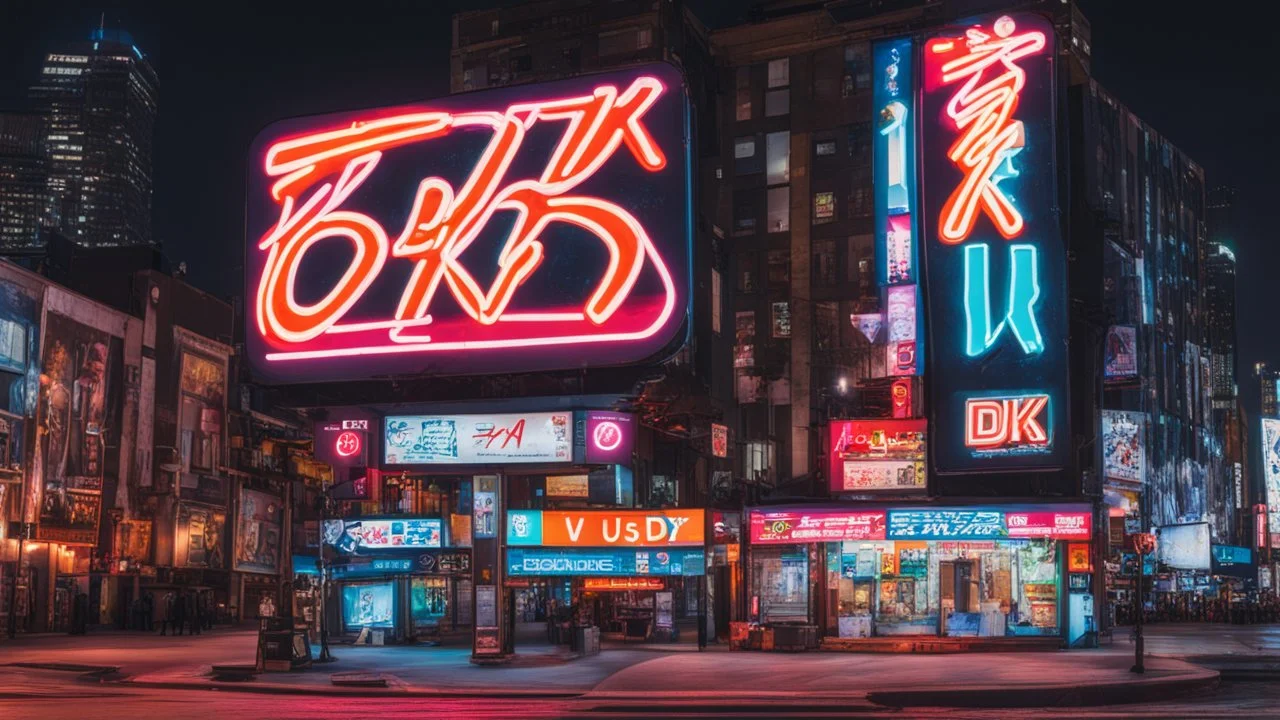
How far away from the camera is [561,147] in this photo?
110 feet

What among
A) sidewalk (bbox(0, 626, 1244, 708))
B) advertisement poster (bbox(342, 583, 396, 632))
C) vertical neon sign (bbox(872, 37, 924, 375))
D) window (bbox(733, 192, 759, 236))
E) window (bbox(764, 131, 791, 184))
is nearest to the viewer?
sidewalk (bbox(0, 626, 1244, 708))

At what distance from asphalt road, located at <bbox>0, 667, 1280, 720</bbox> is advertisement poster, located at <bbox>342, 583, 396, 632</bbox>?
17795 mm

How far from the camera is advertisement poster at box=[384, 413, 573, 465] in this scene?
33.1m

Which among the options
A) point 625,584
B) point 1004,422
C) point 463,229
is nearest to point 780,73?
point 1004,422

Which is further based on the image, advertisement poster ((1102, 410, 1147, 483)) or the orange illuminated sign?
advertisement poster ((1102, 410, 1147, 483))

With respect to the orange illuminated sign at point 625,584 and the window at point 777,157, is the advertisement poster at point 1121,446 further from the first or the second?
the orange illuminated sign at point 625,584

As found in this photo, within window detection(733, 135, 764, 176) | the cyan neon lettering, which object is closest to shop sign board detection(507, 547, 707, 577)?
the cyan neon lettering

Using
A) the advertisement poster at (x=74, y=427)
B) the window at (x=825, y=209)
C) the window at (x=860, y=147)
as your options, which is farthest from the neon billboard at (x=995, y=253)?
the window at (x=825, y=209)

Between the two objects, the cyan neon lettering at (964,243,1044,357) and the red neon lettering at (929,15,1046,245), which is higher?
the red neon lettering at (929,15,1046,245)

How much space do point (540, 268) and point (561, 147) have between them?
2.98 meters

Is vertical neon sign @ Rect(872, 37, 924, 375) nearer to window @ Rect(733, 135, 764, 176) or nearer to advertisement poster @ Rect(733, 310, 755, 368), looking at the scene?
advertisement poster @ Rect(733, 310, 755, 368)

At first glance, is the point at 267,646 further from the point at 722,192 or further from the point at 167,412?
the point at 722,192

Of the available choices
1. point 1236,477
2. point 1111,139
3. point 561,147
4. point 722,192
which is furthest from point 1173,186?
point 561,147

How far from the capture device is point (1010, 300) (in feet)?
146
